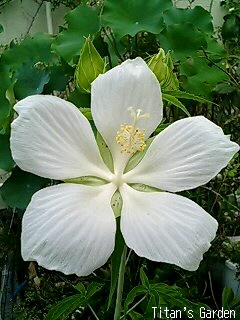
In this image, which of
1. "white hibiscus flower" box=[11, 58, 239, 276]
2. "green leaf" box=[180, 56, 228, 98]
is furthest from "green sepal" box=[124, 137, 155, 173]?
"green leaf" box=[180, 56, 228, 98]

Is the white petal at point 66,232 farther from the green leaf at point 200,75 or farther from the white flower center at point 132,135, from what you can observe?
the green leaf at point 200,75

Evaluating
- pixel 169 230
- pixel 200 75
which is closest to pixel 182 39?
pixel 200 75

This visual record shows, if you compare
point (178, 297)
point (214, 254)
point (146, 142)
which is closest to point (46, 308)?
point (214, 254)

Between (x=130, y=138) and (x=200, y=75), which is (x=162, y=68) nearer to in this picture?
(x=130, y=138)

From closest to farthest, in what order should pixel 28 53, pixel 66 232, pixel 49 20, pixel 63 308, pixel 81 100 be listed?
1. pixel 66 232
2. pixel 63 308
3. pixel 81 100
4. pixel 28 53
5. pixel 49 20

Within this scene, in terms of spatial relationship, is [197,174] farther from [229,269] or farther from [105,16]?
[229,269]

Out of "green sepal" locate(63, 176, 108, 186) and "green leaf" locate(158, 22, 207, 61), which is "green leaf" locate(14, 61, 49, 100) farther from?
→ "green sepal" locate(63, 176, 108, 186)
